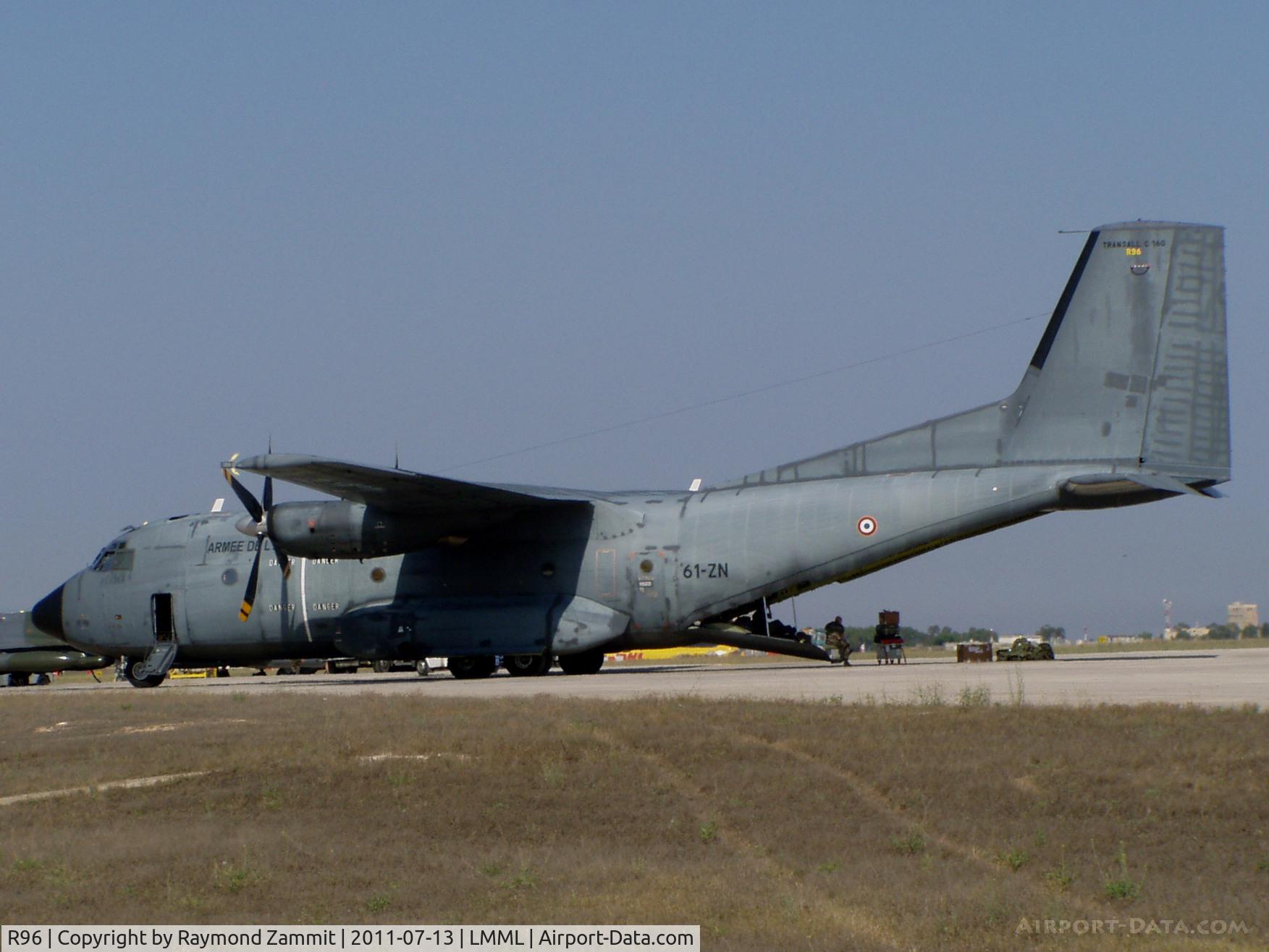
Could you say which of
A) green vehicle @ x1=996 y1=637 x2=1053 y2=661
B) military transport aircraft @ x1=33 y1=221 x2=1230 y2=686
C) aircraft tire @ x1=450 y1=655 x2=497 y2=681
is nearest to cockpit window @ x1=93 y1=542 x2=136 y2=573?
military transport aircraft @ x1=33 y1=221 x2=1230 y2=686

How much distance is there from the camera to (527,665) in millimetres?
33125

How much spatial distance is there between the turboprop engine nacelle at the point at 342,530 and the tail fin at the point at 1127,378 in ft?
37.0

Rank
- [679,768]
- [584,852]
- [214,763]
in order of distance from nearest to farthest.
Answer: [584,852]
[679,768]
[214,763]

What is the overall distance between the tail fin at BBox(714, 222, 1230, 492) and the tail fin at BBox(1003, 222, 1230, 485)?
0.02 m

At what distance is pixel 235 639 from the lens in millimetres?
34312

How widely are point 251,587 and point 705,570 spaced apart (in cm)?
1120

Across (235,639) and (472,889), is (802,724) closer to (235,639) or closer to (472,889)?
(472,889)

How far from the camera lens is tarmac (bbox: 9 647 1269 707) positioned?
2047 centimetres

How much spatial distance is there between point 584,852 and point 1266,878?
200 inches

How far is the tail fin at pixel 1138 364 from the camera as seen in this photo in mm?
29125

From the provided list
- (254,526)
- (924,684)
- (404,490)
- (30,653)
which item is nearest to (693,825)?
(924,684)

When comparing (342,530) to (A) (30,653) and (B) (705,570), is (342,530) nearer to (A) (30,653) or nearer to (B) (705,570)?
(B) (705,570)

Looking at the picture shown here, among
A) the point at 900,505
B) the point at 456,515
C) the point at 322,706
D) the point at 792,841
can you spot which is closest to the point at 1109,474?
the point at 900,505

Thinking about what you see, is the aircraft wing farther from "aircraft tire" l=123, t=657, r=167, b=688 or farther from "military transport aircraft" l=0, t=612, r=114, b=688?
"military transport aircraft" l=0, t=612, r=114, b=688
